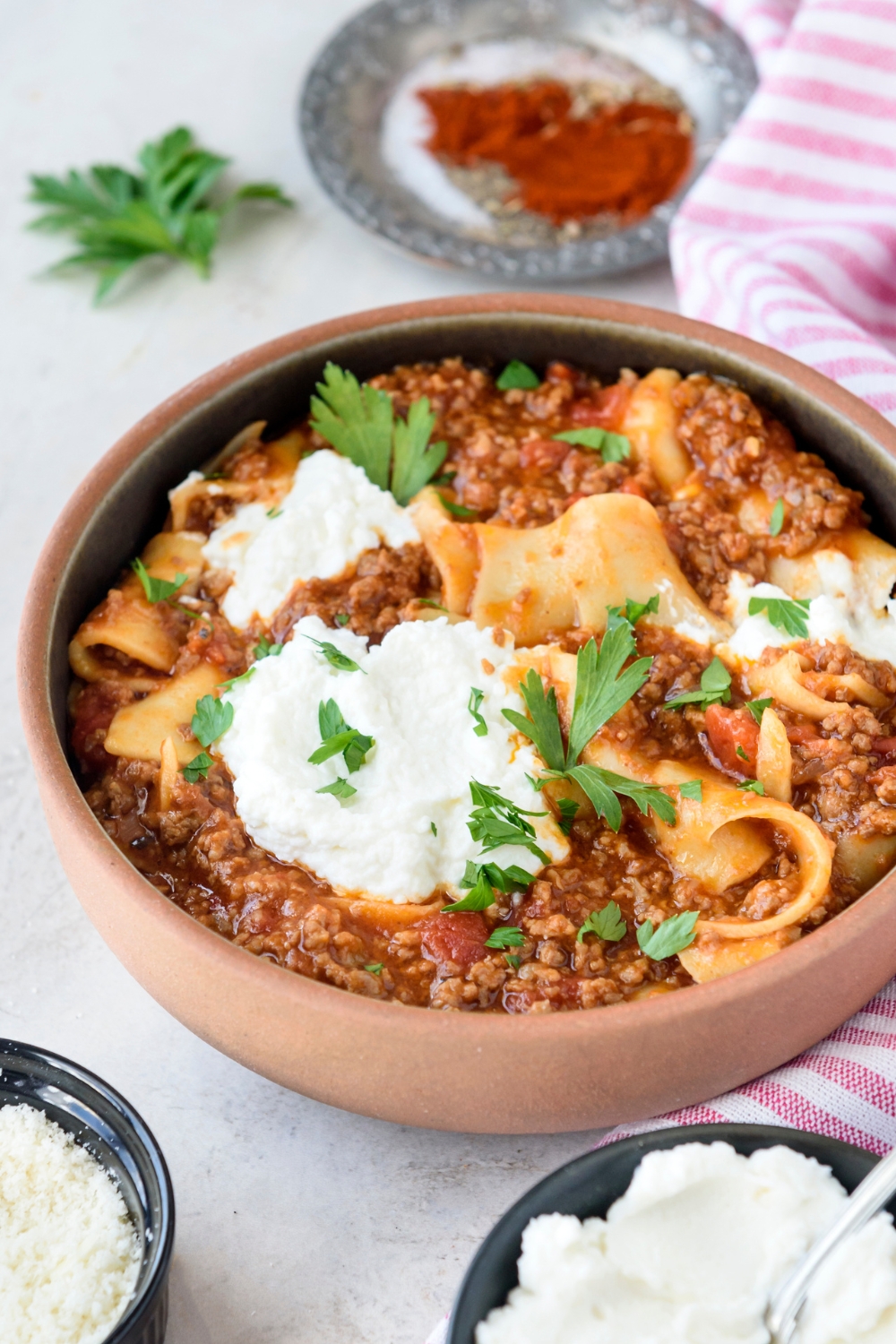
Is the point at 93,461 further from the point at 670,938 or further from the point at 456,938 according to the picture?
the point at 670,938

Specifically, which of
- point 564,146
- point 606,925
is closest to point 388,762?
point 606,925

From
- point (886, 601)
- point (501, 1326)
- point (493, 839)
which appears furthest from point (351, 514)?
point (501, 1326)

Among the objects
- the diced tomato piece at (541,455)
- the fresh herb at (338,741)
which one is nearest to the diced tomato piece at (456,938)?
the fresh herb at (338,741)

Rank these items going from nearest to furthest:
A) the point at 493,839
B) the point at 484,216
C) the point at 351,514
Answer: the point at 493,839, the point at 351,514, the point at 484,216

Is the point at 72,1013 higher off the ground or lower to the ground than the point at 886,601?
lower

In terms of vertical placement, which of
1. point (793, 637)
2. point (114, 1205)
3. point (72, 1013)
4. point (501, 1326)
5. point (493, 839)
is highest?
point (793, 637)

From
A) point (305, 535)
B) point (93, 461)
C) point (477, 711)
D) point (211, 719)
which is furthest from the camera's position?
point (93, 461)

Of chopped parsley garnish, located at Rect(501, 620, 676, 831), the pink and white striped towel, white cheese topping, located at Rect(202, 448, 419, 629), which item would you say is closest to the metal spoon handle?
chopped parsley garnish, located at Rect(501, 620, 676, 831)

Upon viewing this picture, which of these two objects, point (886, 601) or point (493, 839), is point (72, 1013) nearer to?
point (493, 839)
